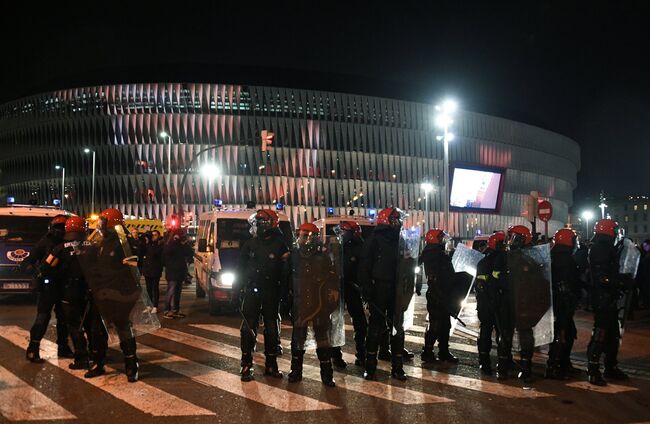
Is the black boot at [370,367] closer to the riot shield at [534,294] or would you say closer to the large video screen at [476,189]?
the riot shield at [534,294]

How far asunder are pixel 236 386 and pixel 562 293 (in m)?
4.14

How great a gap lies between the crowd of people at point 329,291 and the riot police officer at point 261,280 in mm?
12

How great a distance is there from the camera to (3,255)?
15766 millimetres

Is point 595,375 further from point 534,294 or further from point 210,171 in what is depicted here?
point 210,171

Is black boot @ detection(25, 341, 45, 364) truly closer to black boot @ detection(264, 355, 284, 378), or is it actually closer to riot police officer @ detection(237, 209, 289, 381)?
riot police officer @ detection(237, 209, 289, 381)

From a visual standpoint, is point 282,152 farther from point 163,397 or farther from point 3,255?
point 163,397

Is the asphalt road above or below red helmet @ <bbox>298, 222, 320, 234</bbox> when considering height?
below

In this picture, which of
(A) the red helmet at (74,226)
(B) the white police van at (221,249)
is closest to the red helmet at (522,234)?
(A) the red helmet at (74,226)

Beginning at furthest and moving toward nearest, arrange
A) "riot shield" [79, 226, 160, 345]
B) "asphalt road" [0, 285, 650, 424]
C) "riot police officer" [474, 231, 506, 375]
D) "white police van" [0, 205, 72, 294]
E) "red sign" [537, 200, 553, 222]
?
"red sign" [537, 200, 553, 222], "white police van" [0, 205, 72, 294], "riot police officer" [474, 231, 506, 375], "riot shield" [79, 226, 160, 345], "asphalt road" [0, 285, 650, 424]

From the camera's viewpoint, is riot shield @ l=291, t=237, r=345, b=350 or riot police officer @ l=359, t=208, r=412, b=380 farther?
riot police officer @ l=359, t=208, r=412, b=380

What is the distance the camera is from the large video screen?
187ft

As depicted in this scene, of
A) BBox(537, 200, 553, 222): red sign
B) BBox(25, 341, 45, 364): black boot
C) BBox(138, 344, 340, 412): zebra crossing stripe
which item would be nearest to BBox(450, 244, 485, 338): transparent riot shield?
BBox(138, 344, 340, 412): zebra crossing stripe

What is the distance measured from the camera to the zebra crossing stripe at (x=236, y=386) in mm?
6582

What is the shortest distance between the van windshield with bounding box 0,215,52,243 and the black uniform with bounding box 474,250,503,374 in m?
11.8
